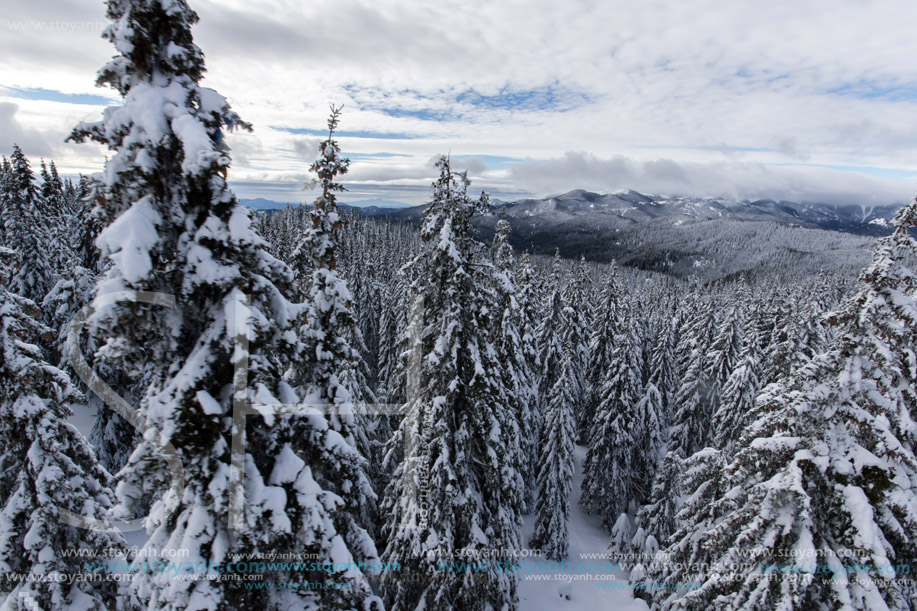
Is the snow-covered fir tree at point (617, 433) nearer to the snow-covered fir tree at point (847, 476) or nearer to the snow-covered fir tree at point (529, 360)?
the snow-covered fir tree at point (529, 360)

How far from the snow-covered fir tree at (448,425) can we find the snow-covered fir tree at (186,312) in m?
5.54

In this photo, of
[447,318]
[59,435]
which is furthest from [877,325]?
[59,435]

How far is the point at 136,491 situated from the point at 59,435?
585 cm

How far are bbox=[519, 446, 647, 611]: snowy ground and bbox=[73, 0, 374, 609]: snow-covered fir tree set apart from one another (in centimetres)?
1830

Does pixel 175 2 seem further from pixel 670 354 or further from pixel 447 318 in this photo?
pixel 670 354

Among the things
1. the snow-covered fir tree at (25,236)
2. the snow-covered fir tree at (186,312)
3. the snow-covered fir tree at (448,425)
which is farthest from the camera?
the snow-covered fir tree at (25,236)

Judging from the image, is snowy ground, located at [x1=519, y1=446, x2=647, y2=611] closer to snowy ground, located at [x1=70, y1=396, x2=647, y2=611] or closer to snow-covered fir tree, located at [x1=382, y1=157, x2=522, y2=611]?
snowy ground, located at [x1=70, y1=396, x2=647, y2=611]

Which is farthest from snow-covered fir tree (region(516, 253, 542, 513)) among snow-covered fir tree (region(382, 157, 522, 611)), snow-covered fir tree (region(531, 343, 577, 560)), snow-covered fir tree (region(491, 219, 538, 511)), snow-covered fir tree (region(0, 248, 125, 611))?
snow-covered fir tree (region(0, 248, 125, 611))

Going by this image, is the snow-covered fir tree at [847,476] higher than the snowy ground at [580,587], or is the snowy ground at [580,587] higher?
the snow-covered fir tree at [847,476]

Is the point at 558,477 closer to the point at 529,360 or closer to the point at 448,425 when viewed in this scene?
the point at 529,360

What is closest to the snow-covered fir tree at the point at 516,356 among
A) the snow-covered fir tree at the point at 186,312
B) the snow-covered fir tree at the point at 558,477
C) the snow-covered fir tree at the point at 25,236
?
the snow-covered fir tree at the point at 558,477

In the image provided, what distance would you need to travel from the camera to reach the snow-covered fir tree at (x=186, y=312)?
482 cm

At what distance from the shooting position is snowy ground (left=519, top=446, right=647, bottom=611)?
19859 millimetres

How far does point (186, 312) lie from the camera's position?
530cm
